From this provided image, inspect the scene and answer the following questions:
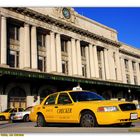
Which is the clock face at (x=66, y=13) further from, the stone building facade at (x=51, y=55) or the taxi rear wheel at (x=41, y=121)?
the taxi rear wheel at (x=41, y=121)

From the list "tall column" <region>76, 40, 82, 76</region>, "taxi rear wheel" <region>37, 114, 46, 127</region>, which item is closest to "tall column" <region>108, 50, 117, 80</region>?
"tall column" <region>76, 40, 82, 76</region>

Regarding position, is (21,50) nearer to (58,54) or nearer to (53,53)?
(53,53)

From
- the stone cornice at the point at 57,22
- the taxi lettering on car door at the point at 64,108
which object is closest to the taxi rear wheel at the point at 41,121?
the taxi lettering on car door at the point at 64,108

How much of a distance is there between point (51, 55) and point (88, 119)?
86.6 ft

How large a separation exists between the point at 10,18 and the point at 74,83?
1050 centimetres

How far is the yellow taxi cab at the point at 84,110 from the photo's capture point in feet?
26.8

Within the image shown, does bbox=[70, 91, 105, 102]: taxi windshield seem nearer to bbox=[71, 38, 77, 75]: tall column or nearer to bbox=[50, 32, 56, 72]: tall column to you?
bbox=[50, 32, 56, 72]: tall column

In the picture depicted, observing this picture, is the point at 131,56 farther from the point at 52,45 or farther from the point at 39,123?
the point at 39,123

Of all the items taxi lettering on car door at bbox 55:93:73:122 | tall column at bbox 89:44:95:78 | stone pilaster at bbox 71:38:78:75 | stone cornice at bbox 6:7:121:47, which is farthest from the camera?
tall column at bbox 89:44:95:78

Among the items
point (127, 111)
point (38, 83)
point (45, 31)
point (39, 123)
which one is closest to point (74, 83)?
point (38, 83)

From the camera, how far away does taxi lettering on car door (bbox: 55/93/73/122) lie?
9195mm

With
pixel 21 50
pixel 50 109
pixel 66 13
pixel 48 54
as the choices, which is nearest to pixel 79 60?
pixel 48 54

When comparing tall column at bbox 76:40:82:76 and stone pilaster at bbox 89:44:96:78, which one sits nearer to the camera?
tall column at bbox 76:40:82:76

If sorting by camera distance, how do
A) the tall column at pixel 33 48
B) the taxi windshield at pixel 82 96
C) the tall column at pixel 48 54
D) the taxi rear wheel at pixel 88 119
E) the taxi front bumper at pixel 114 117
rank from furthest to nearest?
1. the tall column at pixel 48 54
2. the tall column at pixel 33 48
3. the taxi windshield at pixel 82 96
4. the taxi rear wheel at pixel 88 119
5. the taxi front bumper at pixel 114 117
